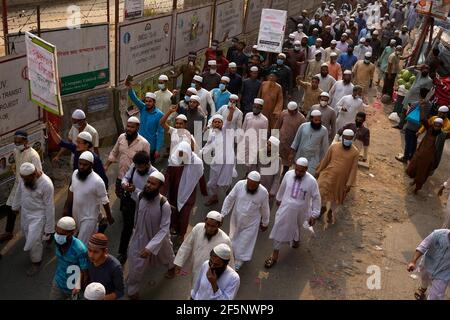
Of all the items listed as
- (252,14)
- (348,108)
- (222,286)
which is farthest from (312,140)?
(252,14)

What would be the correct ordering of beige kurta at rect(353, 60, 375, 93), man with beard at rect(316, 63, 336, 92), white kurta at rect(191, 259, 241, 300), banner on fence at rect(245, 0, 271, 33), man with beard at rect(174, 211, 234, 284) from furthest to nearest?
banner on fence at rect(245, 0, 271, 33) < beige kurta at rect(353, 60, 375, 93) < man with beard at rect(316, 63, 336, 92) < man with beard at rect(174, 211, 234, 284) < white kurta at rect(191, 259, 241, 300)

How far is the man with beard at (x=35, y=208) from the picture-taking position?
5.74 metres

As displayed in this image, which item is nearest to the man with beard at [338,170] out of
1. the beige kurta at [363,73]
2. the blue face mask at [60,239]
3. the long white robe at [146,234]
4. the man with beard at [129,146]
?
the man with beard at [129,146]

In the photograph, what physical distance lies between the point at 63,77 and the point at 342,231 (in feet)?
16.6

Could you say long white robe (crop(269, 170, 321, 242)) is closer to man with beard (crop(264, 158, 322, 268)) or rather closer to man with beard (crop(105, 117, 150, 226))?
man with beard (crop(264, 158, 322, 268))

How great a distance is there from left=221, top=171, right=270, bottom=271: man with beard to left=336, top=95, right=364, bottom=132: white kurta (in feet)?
13.0

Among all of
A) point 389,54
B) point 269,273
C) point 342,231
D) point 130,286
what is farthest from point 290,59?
point 130,286

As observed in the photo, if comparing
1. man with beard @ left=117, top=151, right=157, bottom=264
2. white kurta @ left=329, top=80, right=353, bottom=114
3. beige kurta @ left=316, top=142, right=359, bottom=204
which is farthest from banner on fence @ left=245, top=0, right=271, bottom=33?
man with beard @ left=117, top=151, right=157, bottom=264

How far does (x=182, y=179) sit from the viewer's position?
21.8ft

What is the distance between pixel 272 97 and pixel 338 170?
275cm

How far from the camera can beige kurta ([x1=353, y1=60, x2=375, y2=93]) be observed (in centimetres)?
1257

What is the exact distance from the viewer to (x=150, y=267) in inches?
252
